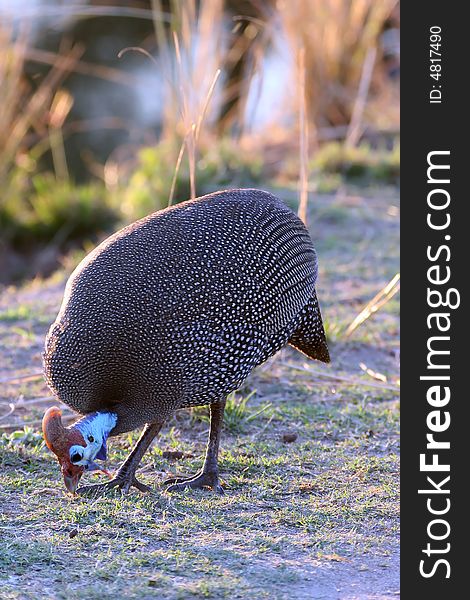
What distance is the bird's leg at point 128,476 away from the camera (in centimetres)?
357

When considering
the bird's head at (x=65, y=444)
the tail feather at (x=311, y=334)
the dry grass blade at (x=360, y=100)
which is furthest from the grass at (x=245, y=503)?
the dry grass blade at (x=360, y=100)

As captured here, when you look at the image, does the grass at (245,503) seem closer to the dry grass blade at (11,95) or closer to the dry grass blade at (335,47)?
the dry grass blade at (11,95)

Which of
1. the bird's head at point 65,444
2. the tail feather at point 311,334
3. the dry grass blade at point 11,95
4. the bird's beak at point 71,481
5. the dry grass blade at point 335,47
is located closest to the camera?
the bird's head at point 65,444

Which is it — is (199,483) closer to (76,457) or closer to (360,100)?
(76,457)

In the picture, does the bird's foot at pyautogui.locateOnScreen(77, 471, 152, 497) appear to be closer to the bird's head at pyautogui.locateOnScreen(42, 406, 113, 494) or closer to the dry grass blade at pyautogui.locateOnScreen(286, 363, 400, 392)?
the bird's head at pyautogui.locateOnScreen(42, 406, 113, 494)

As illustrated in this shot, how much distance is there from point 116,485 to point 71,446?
40 centimetres

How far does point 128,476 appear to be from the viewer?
3.60 meters

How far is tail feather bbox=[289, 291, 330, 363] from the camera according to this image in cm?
399

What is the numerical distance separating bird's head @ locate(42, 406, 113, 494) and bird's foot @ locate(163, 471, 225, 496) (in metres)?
0.35

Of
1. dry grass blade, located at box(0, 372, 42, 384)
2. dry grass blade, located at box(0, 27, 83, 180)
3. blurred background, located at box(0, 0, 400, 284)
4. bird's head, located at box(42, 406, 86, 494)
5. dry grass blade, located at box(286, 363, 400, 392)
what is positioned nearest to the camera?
bird's head, located at box(42, 406, 86, 494)

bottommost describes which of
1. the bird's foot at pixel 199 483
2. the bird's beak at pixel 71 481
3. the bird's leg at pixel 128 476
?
the bird's foot at pixel 199 483

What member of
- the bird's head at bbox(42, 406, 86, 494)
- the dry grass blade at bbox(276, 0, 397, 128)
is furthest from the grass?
the dry grass blade at bbox(276, 0, 397, 128)

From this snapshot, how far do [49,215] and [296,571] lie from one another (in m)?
4.93

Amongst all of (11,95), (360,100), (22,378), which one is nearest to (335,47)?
(360,100)
